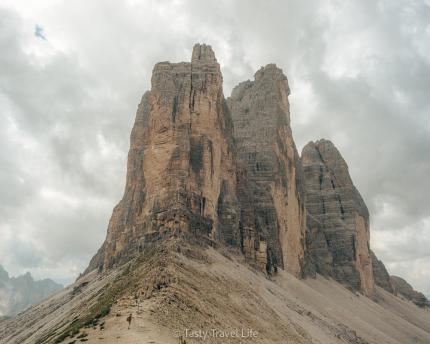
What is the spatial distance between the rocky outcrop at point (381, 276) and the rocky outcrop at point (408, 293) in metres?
3.22

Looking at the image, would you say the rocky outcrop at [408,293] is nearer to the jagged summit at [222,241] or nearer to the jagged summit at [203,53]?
the jagged summit at [222,241]

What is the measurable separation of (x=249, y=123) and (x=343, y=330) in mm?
49807

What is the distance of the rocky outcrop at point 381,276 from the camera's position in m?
125

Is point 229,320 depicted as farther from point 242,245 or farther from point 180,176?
point 242,245

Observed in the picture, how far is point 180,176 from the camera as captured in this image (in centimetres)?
5634

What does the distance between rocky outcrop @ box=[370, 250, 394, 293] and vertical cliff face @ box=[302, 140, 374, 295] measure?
44.6 ft

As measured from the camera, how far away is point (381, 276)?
126438 mm

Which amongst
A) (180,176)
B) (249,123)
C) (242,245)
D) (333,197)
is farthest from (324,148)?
(180,176)

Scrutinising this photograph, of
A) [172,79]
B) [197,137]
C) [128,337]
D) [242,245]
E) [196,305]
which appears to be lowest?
[128,337]

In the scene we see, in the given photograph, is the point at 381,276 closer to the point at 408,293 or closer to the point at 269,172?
the point at 408,293

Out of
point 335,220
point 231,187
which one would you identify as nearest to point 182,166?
point 231,187

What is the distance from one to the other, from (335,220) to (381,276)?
1035 inches

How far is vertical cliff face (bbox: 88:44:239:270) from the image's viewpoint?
180 feet

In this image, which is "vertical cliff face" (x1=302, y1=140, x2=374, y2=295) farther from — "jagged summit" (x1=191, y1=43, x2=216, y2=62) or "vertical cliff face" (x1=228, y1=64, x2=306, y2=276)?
"jagged summit" (x1=191, y1=43, x2=216, y2=62)
